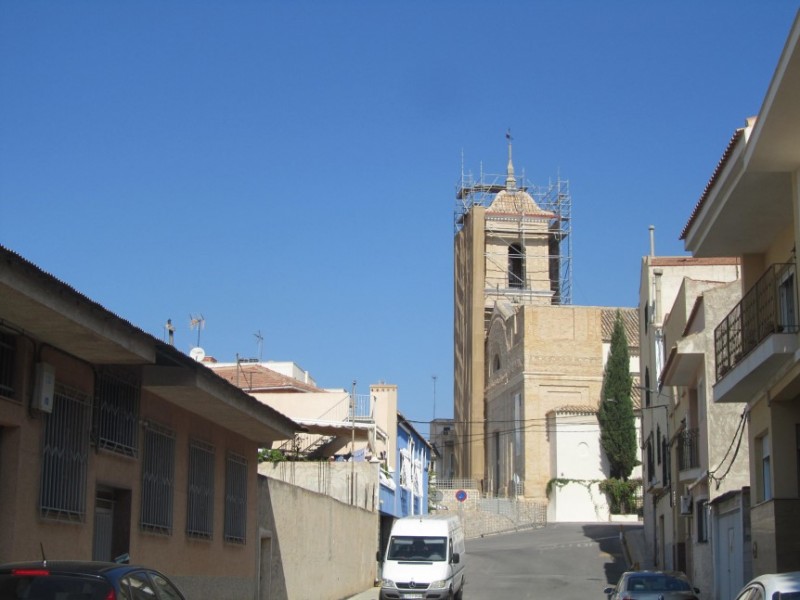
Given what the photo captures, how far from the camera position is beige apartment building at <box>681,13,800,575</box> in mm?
16016

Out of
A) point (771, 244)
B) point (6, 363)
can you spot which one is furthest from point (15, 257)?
point (771, 244)

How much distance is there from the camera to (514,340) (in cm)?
7831

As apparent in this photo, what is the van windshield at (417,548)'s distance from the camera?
3006 cm

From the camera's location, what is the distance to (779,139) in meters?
15.2

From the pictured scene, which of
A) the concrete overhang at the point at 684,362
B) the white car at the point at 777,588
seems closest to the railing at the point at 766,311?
the white car at the point at 777,588

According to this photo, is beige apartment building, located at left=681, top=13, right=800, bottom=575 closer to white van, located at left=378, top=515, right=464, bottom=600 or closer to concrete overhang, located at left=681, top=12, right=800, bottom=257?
concrete overhang, located at left=681, top=12, right=800, bottom=257

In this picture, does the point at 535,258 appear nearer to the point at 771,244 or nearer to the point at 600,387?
the point at 600,387

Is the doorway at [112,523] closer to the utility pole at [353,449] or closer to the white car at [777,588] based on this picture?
the white car at [777,588]

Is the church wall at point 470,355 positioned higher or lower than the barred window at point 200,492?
higher

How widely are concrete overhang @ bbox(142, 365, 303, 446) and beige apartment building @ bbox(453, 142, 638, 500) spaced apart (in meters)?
51.7

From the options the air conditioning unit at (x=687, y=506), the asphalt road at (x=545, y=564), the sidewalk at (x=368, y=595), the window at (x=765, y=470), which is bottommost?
the sidewalk at (x=368, y=595)

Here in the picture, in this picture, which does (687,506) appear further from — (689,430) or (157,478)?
(157,478)

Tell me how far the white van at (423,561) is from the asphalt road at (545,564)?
7.34 ft

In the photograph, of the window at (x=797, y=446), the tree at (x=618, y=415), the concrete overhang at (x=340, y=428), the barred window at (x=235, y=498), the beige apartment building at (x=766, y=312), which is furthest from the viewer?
the tree at (x=618, y=415)
